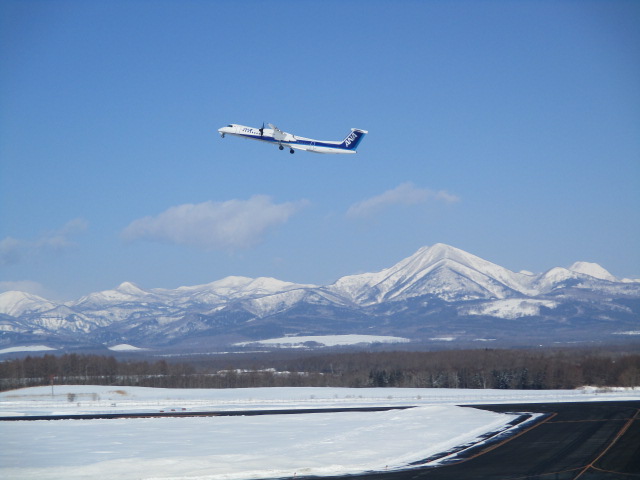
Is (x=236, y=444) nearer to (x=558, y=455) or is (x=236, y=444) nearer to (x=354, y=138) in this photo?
(x=558, y=455)

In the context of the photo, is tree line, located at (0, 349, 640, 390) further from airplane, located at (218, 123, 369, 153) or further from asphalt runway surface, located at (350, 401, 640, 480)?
asphalt runway surface, located at (350, 401, 640, 480)

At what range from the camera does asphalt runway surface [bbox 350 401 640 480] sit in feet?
124

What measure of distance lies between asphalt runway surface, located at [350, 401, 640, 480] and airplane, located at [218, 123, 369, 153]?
43746 millimetres

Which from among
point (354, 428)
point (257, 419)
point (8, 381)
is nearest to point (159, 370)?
point (8, 381)

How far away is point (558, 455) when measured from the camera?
4338 cm

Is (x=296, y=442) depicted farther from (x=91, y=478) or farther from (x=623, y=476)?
(x=623, y=476)

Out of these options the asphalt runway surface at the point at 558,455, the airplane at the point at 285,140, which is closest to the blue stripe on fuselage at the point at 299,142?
the airplane at the point at 285,140

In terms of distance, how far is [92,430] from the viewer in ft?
197

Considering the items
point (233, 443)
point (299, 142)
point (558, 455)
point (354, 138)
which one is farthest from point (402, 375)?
point (558, 455)

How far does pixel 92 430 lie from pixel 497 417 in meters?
32.6

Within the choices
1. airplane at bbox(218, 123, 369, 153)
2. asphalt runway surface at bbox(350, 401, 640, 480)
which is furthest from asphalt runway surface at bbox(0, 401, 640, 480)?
airplane at bbox(218, 123, 369, 153)

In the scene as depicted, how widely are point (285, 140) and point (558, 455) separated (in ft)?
181

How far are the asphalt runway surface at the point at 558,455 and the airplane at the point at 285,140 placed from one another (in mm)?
43746

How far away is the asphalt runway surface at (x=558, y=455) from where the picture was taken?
124ft
